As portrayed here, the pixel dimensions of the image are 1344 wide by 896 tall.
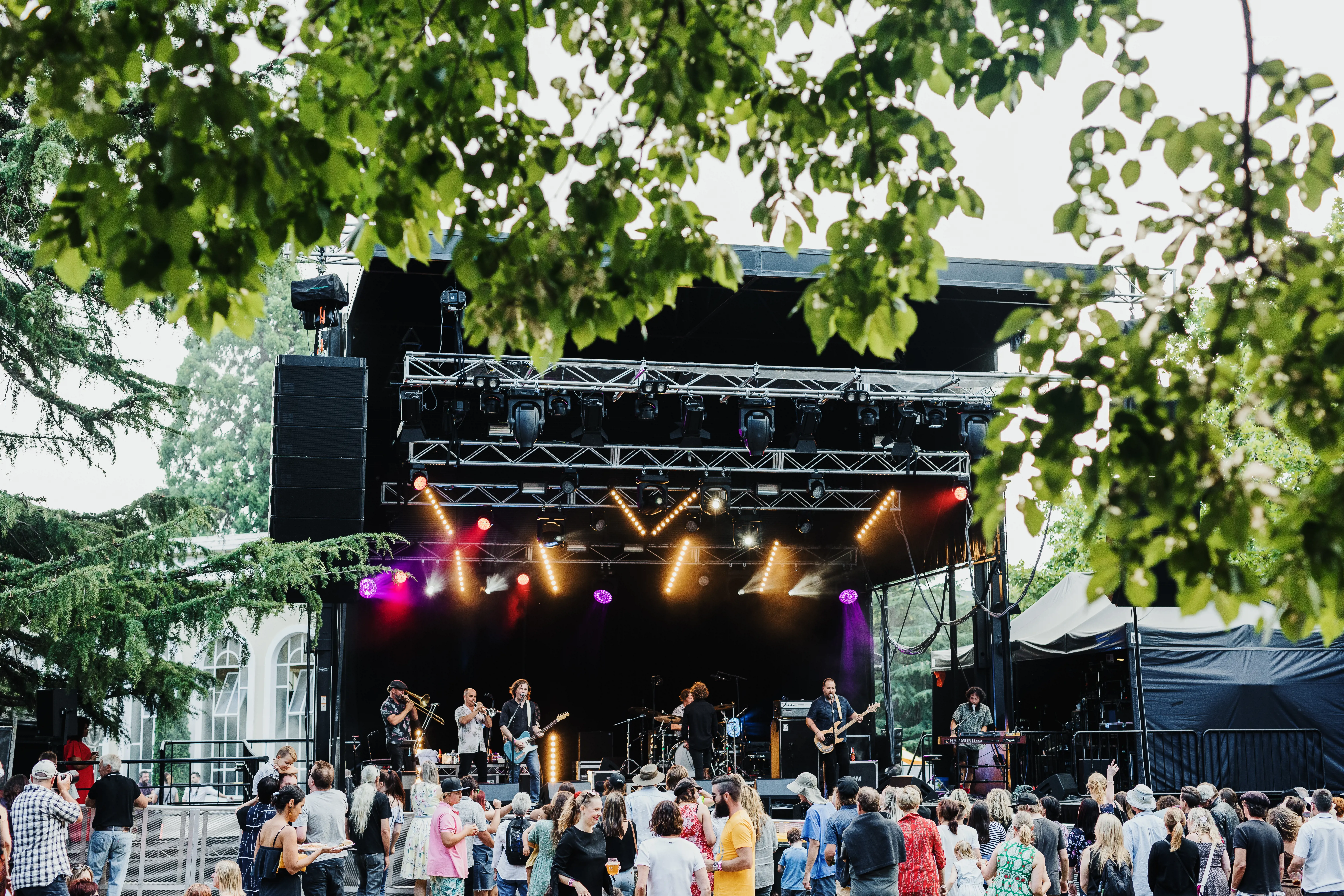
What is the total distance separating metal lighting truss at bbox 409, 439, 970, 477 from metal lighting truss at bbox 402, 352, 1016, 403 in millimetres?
938

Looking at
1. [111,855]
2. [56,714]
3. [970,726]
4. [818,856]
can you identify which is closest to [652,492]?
[970,726]

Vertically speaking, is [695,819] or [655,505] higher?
[655,505]

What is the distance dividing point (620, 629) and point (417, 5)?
1742 cm

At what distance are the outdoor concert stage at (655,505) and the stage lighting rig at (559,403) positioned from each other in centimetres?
2

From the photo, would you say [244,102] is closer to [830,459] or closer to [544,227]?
[544,227]

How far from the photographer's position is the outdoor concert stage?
46.8 ft

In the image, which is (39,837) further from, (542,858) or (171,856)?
(542,858)

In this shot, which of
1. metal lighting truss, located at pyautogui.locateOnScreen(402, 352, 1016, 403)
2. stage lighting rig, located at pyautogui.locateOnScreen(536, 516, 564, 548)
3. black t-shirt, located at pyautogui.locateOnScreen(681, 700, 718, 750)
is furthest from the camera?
stage lighting rig, located at pyautogui.locateOnScreen(536, 516, 564, 548)

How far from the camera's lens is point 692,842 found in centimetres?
804

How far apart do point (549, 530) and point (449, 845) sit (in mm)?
8233

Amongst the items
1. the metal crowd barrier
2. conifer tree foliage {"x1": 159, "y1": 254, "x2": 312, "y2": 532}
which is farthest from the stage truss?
conifer tree foliage {"x1": 159, "y1": 254, "x2": 312, "y2": 532}

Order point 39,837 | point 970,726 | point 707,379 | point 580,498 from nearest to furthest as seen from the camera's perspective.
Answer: point 39,837 → point 707,379 → point 970,726 → point 580,498

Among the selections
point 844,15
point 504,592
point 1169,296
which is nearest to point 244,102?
point 844,15

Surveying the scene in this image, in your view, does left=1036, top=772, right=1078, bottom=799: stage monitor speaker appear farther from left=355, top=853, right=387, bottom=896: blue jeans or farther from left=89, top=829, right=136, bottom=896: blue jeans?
left=89, top=829, right=136, bottom=896: blue jeans
